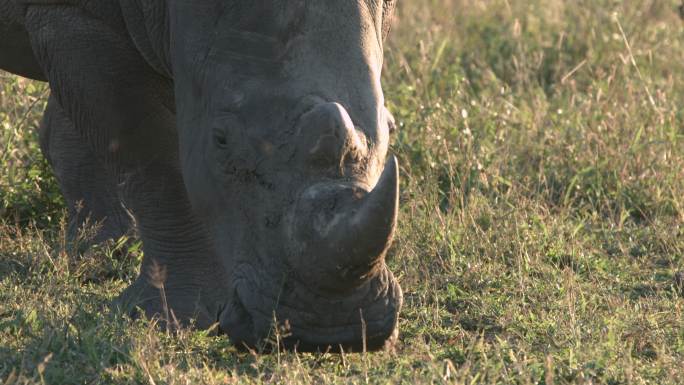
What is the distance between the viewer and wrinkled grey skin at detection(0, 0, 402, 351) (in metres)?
3.92

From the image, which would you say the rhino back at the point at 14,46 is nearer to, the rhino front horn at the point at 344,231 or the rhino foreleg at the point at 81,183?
the rhino foreleg at the point at 81,183

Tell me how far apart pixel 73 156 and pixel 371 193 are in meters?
2.89

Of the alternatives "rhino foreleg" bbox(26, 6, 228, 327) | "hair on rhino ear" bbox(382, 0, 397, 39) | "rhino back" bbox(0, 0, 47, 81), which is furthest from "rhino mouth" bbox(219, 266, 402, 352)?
"rhino back" bbox(0, 0, 47, 81)

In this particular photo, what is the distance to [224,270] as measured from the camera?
442cm

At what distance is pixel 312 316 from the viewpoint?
4.04 metres

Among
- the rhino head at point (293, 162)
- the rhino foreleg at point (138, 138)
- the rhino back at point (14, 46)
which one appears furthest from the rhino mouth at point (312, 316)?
the rhino back at point (14, 46)

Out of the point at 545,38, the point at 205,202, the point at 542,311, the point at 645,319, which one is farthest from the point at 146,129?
the point at 545,38

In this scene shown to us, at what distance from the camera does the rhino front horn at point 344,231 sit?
3.68 meters

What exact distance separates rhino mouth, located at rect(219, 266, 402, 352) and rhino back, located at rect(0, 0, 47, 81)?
1.76 meters

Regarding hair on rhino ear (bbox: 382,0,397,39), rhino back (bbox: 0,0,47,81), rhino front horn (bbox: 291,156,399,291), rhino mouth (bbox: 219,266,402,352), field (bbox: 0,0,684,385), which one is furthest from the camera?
rhino back (bbox: 0,0,47,81)

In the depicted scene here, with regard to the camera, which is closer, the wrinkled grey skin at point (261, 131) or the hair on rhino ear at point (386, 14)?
the wrinkled grey skin at point (261, 131)

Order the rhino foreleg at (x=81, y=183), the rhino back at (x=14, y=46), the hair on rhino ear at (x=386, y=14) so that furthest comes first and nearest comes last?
the rhino foreleg at (x=81, y=183), the rhino back at (x=14, y=46), the hair on rhino ear at (x=386, y=14)

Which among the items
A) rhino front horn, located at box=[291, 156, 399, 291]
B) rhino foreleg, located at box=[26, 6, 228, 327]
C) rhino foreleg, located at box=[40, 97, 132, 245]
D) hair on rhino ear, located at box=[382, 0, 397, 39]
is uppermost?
hair on rhino ear, located at box=[382, 0, 397, 39]

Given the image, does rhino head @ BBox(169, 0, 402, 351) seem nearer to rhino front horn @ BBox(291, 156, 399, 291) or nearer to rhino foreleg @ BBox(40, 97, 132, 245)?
rhino front horn @ BBox(291, 156, 399, 291)
